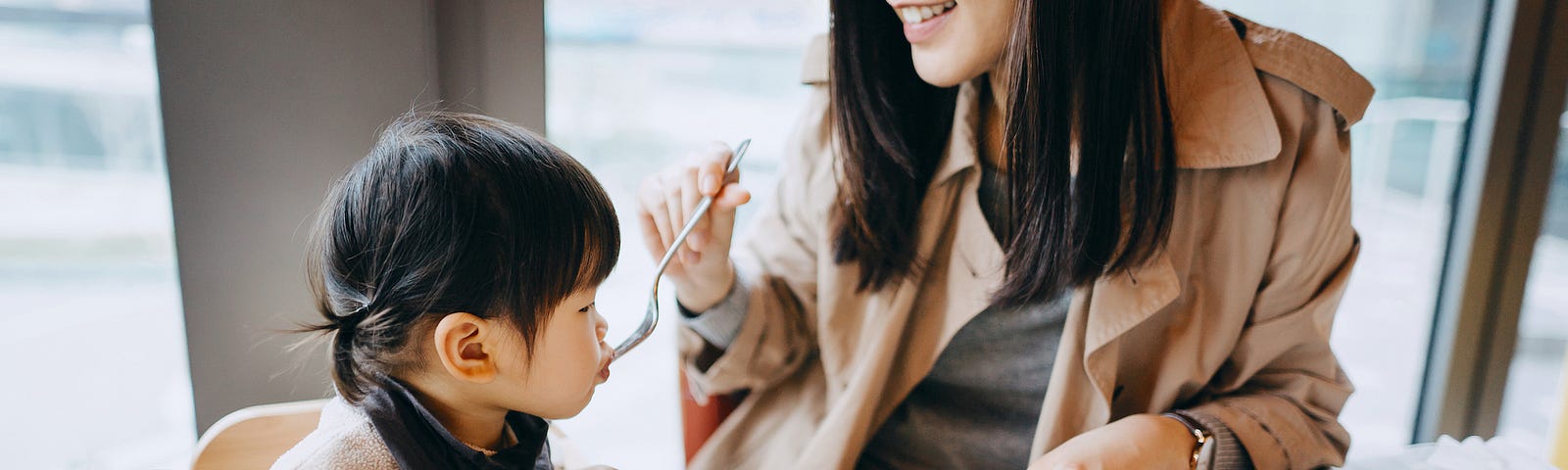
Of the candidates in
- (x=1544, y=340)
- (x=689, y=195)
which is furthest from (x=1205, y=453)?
(x=1544, y=340)

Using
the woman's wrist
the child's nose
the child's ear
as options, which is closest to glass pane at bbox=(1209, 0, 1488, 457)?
the woman's wrist

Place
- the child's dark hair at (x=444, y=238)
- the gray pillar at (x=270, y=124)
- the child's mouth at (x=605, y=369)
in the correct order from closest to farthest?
the child's dark hair at (x=444, y=238)
the child's mouth at (x=605, y=369)
the gray pillar at (x=270, y=124)

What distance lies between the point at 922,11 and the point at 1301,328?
50 cm

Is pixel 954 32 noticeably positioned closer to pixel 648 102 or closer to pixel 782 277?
pixel 782 277

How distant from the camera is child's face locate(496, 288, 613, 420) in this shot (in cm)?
63

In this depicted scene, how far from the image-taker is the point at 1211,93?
837mm

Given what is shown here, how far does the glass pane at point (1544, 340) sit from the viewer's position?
1.46 meters

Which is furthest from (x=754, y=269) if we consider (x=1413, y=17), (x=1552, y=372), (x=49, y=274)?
(x=1552, y=372)

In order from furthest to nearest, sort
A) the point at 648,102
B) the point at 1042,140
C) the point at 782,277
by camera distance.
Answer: the point at 648,102
the point at 782,277
the point at 1042,140

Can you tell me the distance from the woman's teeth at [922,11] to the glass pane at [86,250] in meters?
0.68

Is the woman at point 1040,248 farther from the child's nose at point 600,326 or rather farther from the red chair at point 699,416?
the child's nose at point 600,326

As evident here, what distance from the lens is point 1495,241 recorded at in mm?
1424

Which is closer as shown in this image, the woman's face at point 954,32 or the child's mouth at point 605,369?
the child's mouth at point 605,369

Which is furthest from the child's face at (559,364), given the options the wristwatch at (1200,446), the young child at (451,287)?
the wristwatch at (1200,446)
